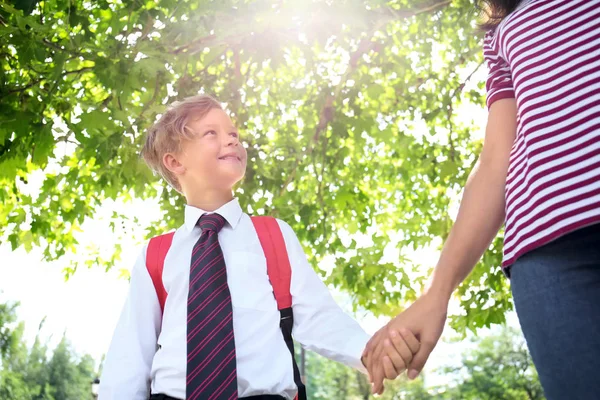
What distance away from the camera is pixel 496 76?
1473mm

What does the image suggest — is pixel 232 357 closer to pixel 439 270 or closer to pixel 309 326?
pixel 309 326

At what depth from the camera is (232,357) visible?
1856mm

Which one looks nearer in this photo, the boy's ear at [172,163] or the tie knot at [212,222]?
the tie knot at [212,222]

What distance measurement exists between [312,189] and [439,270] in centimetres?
489

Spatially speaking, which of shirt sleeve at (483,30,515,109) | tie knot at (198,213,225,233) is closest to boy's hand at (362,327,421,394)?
shirt sleeve at (483,30,515,109)

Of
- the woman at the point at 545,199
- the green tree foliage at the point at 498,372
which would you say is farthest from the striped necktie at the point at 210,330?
the green tree foliage at the point at 498,372

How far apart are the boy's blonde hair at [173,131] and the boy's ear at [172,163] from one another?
0.06ft

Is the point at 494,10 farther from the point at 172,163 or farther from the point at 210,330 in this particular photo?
the point at 172,163

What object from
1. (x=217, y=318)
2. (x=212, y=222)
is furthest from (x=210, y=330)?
(x=212, y=222)

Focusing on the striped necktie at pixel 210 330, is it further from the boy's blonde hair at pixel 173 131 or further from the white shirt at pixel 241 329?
the boy's blonde hair at pixel 173 131

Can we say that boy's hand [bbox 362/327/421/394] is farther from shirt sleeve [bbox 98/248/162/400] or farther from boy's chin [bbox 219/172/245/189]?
boy's chin [bbox 219/172/245/189]

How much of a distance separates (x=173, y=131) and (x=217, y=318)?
809mm

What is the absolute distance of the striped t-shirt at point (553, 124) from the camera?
1094 mm

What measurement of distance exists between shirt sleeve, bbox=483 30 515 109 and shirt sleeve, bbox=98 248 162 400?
1.21 metres
